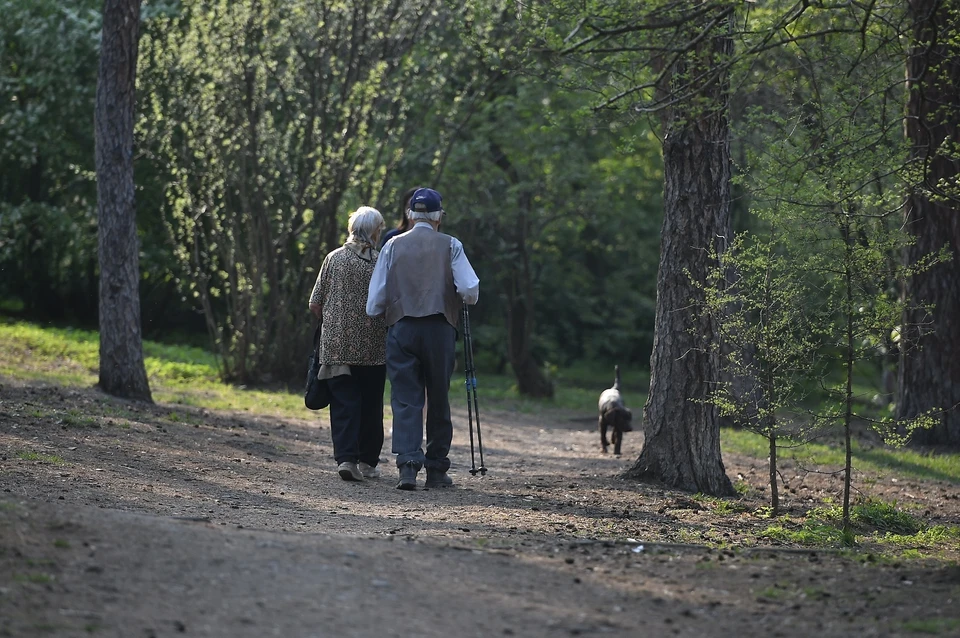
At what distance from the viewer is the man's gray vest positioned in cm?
936

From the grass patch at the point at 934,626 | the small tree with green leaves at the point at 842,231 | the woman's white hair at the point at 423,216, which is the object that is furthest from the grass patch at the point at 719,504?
the grass patch at the point at 934,626

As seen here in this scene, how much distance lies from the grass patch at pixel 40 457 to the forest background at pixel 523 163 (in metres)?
4.73

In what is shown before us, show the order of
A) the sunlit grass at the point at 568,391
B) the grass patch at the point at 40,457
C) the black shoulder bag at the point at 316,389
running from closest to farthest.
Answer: the grass patch at the point at 40,457 → the black shoulder bag at the point at 316,389 → the sunlit grass at the point at 568,391

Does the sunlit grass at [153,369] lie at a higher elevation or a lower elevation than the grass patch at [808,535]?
higher

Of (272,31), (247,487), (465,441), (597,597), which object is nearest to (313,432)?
(465,441)

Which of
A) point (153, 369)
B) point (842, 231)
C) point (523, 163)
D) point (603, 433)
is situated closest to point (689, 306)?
point (842, 231)

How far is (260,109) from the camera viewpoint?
18.4 m

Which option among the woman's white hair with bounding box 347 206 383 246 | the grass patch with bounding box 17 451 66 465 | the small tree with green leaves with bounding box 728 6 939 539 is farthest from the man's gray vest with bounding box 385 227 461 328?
the grass patch with bounding box 17 451 66 465

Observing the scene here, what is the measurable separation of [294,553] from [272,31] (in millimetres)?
13894

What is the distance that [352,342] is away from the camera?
977cm

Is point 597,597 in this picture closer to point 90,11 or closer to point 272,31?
point 272,31

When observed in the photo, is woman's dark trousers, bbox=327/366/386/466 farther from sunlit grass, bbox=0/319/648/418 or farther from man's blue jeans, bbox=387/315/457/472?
sunlit grass, bbox=0/319/648/418

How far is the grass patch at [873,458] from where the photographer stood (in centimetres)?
1280

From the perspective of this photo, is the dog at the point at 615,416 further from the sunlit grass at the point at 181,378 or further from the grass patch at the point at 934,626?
the grass patch at the point at 934,626
